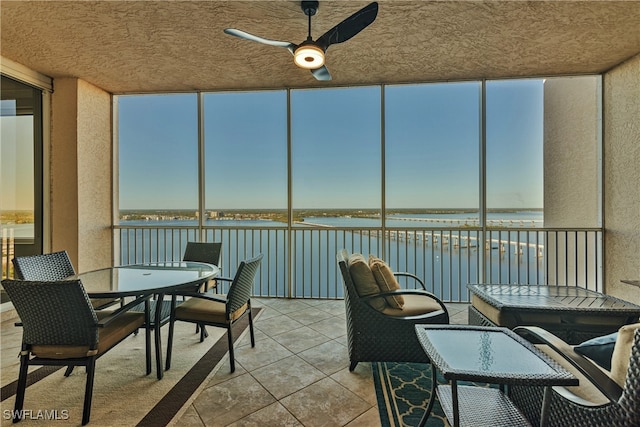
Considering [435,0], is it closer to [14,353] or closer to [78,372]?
[78,372]

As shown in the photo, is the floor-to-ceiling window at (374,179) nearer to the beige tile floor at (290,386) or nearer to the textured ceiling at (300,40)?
the textured ceiling at (300,40)

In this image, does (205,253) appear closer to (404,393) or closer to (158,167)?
(158,167)

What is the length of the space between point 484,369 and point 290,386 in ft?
4.61

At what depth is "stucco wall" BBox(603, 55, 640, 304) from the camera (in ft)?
10.9

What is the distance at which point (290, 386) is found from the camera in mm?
2100

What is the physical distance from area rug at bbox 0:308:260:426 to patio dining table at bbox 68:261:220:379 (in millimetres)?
188

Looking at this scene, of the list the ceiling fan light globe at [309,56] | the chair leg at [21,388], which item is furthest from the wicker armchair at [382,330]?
the chair leg at [21,388]

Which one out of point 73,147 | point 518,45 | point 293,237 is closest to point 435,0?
point 518,45

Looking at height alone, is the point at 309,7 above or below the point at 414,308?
above

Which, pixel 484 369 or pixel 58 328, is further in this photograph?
pixel 58 328

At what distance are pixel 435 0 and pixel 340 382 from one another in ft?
10.3

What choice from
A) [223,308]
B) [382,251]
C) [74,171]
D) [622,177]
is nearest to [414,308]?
[223,308]

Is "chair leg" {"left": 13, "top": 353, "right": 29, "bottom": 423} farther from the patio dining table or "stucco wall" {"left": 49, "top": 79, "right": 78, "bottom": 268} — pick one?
"stucco wall" {"left": 49, "top": 79, "right": 78, "bottom": 268}

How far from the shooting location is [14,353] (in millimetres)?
2594
